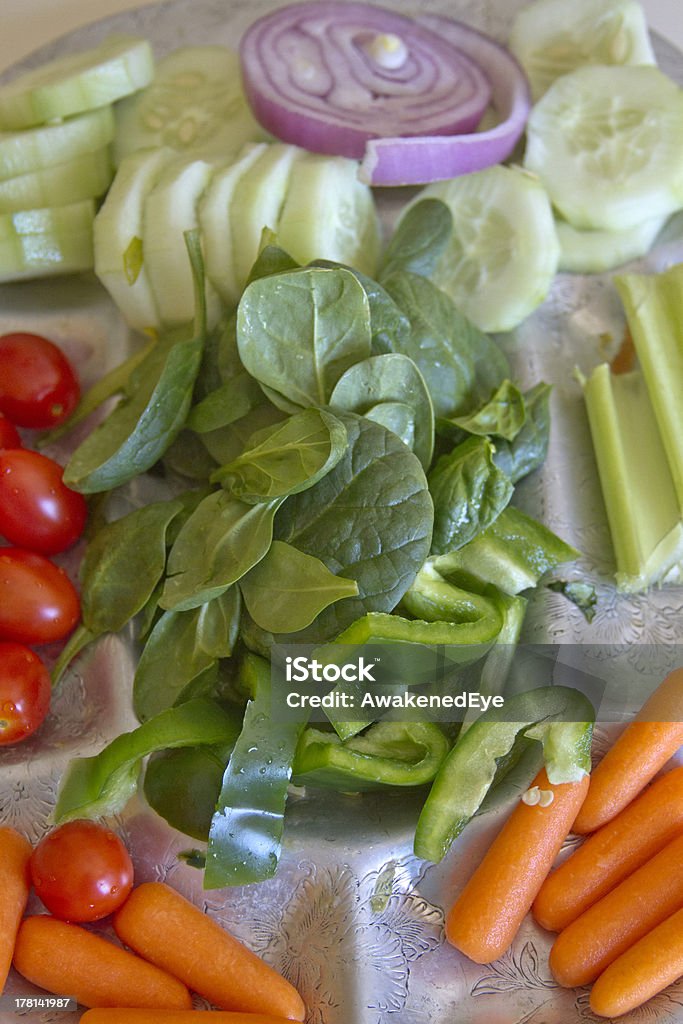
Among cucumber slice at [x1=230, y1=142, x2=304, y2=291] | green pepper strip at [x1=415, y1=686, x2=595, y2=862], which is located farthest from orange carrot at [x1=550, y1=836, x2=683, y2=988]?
cucumber slice at [x1=230, y1=142, x2=304, y2=291]

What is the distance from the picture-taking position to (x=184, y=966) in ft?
3.31

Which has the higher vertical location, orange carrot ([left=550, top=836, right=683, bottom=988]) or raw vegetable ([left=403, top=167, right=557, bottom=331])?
raw vegetable ([left=403, top=167, right=557, bottom=331])

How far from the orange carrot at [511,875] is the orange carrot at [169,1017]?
217mm

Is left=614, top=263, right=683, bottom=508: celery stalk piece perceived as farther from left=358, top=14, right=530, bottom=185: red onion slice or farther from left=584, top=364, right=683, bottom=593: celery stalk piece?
left=358, top=14, right=530, bottom=185: red onion slice

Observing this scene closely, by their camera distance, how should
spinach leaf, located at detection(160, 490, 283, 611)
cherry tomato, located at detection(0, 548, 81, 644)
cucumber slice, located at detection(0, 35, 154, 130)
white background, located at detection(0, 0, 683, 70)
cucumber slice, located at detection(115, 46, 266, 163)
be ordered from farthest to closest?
1. white background, located at detection(0, 0, 683, 70)
2. cucumber slice, located at detection(115, 46, 266, 163)
3. cucumber slice, located at detection(0, 35, 154, 130)
4. cherry tomato, located at detection(0, 548, 81, 644)
5. spinach leaf, located at detection(160, 490, 283, 611)

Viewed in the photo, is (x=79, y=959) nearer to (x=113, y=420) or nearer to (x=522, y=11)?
(x=113, y=420)

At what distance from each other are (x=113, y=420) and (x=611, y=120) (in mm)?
935

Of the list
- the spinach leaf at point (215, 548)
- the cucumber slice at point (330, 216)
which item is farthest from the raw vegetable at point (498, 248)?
the spinach leaf at point (215, 548)

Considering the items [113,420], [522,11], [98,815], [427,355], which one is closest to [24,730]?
[98,815]

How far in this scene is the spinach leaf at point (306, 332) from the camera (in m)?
1.14

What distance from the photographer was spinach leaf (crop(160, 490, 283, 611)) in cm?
104

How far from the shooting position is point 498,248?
1446 millimetres

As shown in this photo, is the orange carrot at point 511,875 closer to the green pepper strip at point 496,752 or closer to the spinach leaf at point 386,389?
the green pepper strip at point 496,752

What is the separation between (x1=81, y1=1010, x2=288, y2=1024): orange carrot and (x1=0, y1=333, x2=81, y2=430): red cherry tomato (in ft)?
2.69
